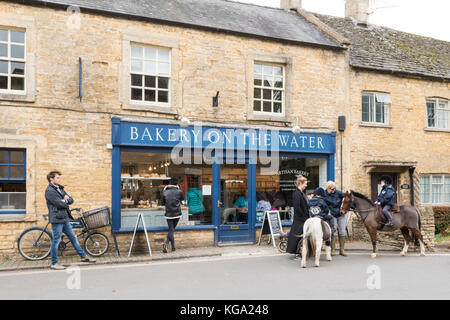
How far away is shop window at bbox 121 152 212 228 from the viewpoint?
11.6 metres

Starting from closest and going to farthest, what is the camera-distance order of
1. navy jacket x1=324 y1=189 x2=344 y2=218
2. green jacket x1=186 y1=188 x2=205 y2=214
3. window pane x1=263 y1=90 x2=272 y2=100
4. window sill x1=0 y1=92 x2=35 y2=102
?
window sill x1=0 y1=92 x2=35 y2=102, navy jacket x1=324 y1=189 x2=344 y2=218, green jacket x1=186 y1=188 x2=205 y2=214, window pane x1=263 y1=90 x2=272 y2=100

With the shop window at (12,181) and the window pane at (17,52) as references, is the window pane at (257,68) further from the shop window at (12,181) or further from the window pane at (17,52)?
the shop window at (12,181)

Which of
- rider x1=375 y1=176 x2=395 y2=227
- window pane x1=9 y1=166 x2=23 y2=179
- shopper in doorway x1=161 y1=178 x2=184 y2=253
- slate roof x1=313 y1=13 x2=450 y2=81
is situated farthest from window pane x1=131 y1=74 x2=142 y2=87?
slate roof x1=313 y1=13 x2=450 y2=81

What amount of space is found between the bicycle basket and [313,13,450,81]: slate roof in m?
9.46

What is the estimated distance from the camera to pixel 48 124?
10.7 meters

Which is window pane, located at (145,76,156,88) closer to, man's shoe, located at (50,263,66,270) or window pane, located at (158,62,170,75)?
window pane, located at (158,62,170,75)

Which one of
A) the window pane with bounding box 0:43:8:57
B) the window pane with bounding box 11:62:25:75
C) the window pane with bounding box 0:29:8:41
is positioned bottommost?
the window pane with bounding box 11:62:25:75

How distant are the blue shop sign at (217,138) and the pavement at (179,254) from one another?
288 centimetres

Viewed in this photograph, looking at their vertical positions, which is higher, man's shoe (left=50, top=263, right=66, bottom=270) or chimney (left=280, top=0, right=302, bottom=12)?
chimney (left=280, top=0, right=302, bottom=12)

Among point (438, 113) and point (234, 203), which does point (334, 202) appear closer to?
point (234, 203)

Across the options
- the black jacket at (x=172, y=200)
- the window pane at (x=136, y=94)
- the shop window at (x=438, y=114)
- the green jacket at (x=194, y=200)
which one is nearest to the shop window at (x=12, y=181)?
the window pane at (x=136, y=94)

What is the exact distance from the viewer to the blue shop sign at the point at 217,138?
11.5 meters

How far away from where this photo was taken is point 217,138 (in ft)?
40.7

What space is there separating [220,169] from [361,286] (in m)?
6.05
